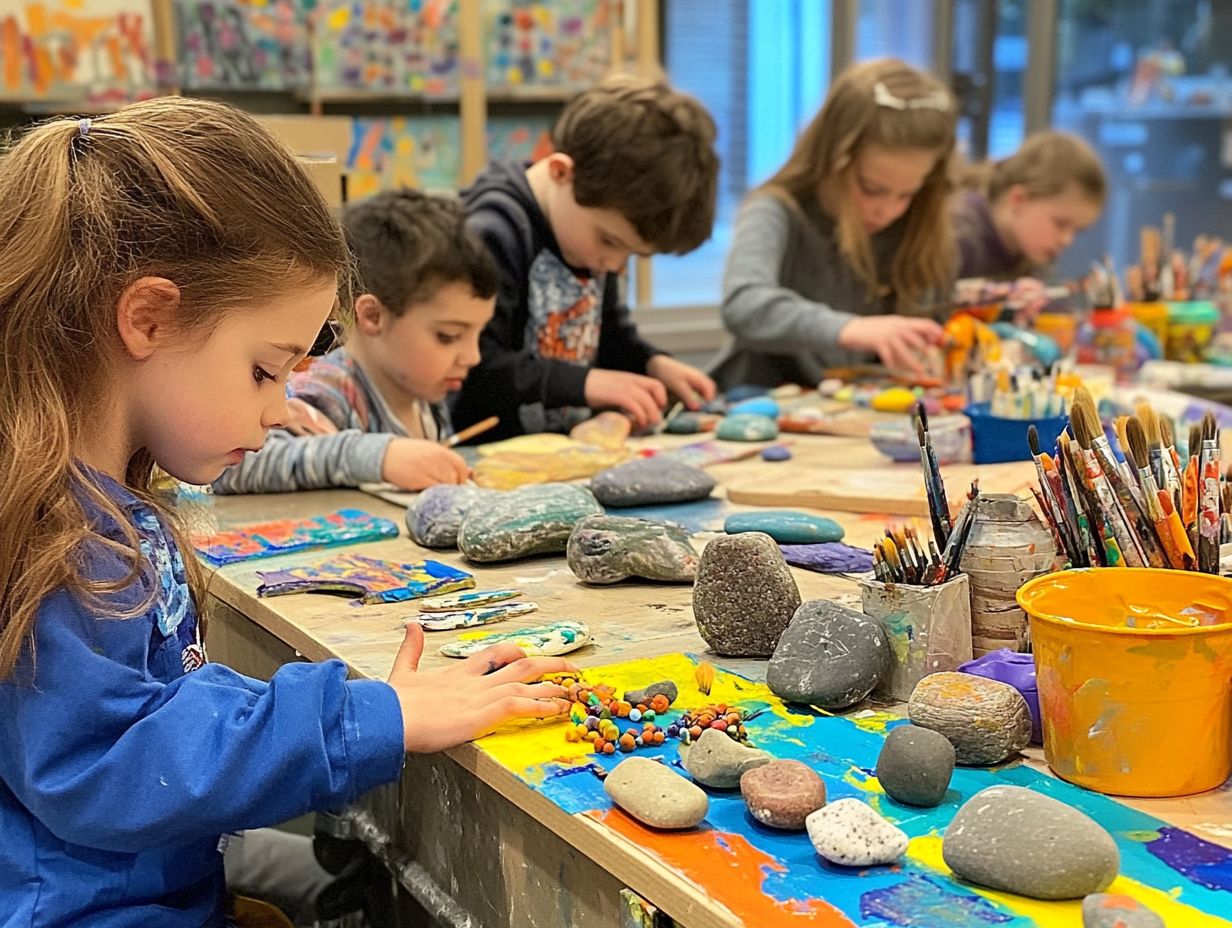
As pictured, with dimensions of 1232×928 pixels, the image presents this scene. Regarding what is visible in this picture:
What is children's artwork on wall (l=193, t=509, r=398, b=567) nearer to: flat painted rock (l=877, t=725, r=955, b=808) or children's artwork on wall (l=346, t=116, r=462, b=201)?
flat painted rock (l=877, t=725, r=955, b=808)

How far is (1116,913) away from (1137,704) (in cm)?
17

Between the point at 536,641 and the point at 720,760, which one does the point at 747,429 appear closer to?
the point at 536,641

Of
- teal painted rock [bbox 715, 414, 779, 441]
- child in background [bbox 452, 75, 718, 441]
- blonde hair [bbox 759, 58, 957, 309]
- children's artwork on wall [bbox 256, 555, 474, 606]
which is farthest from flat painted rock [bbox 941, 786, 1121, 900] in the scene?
blonde hair [bbox 759, 58, 957, 309]

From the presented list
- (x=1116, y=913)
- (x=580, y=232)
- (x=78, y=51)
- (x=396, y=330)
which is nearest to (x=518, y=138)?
(x=78, y=51)

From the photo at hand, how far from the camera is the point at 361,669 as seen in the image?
97 cm

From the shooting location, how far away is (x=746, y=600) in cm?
99

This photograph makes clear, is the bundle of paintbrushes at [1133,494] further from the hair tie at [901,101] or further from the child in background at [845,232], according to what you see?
the hair tie at [901,101]

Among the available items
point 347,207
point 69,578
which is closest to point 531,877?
point 69,578

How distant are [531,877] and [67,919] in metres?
0.30

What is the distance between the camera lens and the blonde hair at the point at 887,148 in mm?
2486

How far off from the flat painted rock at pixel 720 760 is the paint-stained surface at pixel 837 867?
10 mm

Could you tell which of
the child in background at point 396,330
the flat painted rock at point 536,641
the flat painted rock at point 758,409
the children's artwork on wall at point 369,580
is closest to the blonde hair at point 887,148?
the flat painted rock at point 758,409

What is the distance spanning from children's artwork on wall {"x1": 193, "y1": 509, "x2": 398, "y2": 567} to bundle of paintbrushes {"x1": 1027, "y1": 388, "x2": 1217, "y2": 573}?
0.69 metres

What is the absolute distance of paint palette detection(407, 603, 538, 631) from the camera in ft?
3.52
